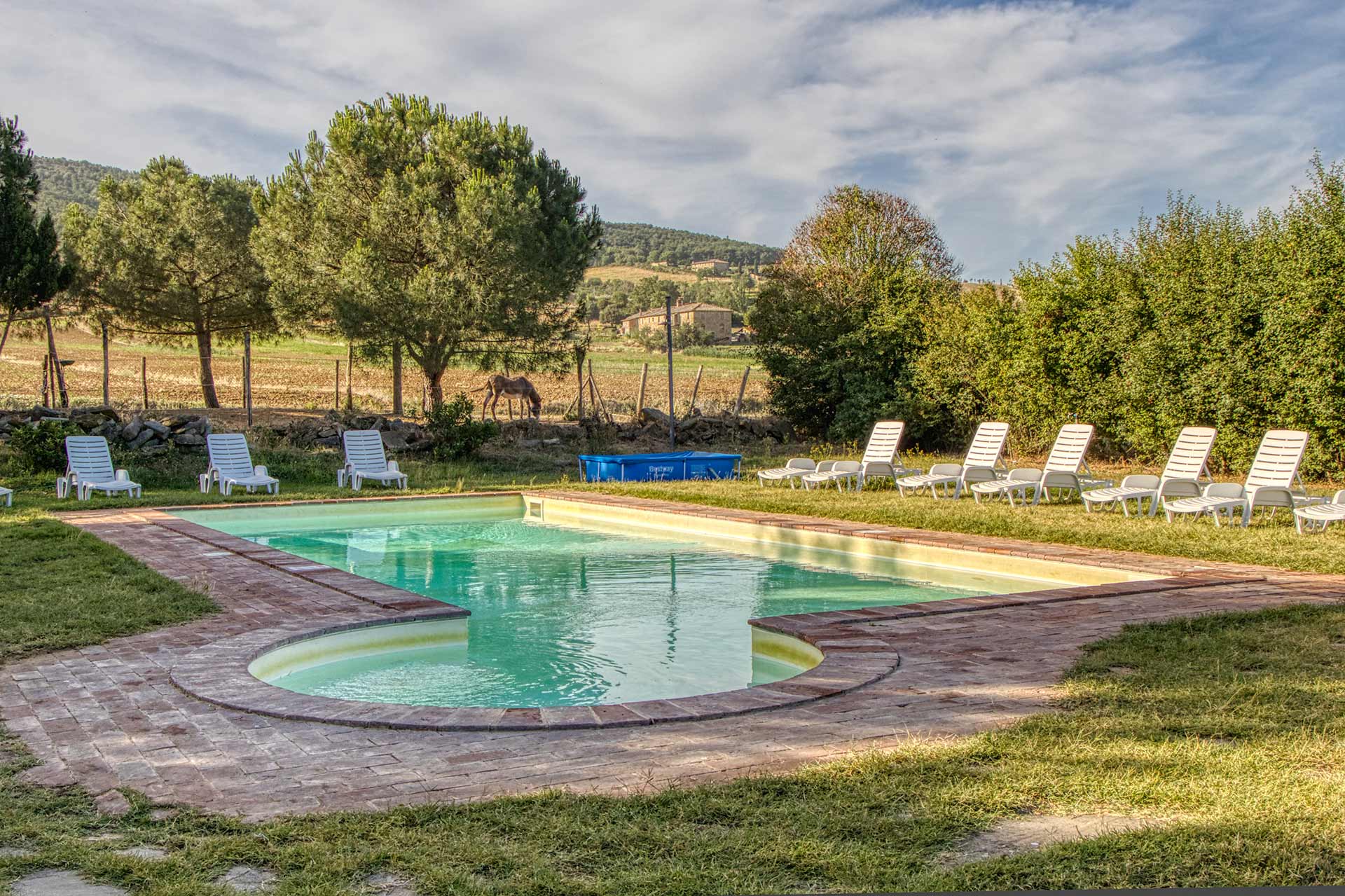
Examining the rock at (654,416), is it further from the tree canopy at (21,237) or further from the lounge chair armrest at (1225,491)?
the lounge chair armrest at (1225,491)

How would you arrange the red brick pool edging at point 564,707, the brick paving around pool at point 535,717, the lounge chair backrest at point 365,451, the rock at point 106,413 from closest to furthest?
the brick paving around pool at point 535,717
the red brick pool edging at point 564,707
the lounge chair backrest at point 365,451
the rock at point 106,413

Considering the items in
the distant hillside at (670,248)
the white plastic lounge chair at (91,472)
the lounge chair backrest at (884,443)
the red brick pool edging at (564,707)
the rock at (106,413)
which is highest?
the distant hillside at (670,248)

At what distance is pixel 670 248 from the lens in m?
80.8

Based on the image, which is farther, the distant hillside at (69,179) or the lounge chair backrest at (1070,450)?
the distant hillside at (69,179)

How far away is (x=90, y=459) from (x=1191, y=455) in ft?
43.4

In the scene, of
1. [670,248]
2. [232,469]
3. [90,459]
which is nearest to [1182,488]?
[232,469]

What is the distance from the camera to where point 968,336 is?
1598 centimetres

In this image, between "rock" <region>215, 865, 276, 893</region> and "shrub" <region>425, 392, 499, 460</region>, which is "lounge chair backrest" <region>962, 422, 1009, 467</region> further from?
"rock" <region>215, 865, 276, 893</region>

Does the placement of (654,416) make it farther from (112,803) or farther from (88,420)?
(112,803)

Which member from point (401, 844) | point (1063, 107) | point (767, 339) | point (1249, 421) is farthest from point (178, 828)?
point (767, 339)

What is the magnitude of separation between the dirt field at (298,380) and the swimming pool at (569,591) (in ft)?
29.7

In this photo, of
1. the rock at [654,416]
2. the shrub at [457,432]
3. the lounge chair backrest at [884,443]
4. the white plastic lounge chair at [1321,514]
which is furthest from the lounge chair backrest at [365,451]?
the white plastic lounge chair at [1321,514]

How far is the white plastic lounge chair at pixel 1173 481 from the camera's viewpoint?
9.77m

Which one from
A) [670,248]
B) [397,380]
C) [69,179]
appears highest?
[69,179]
